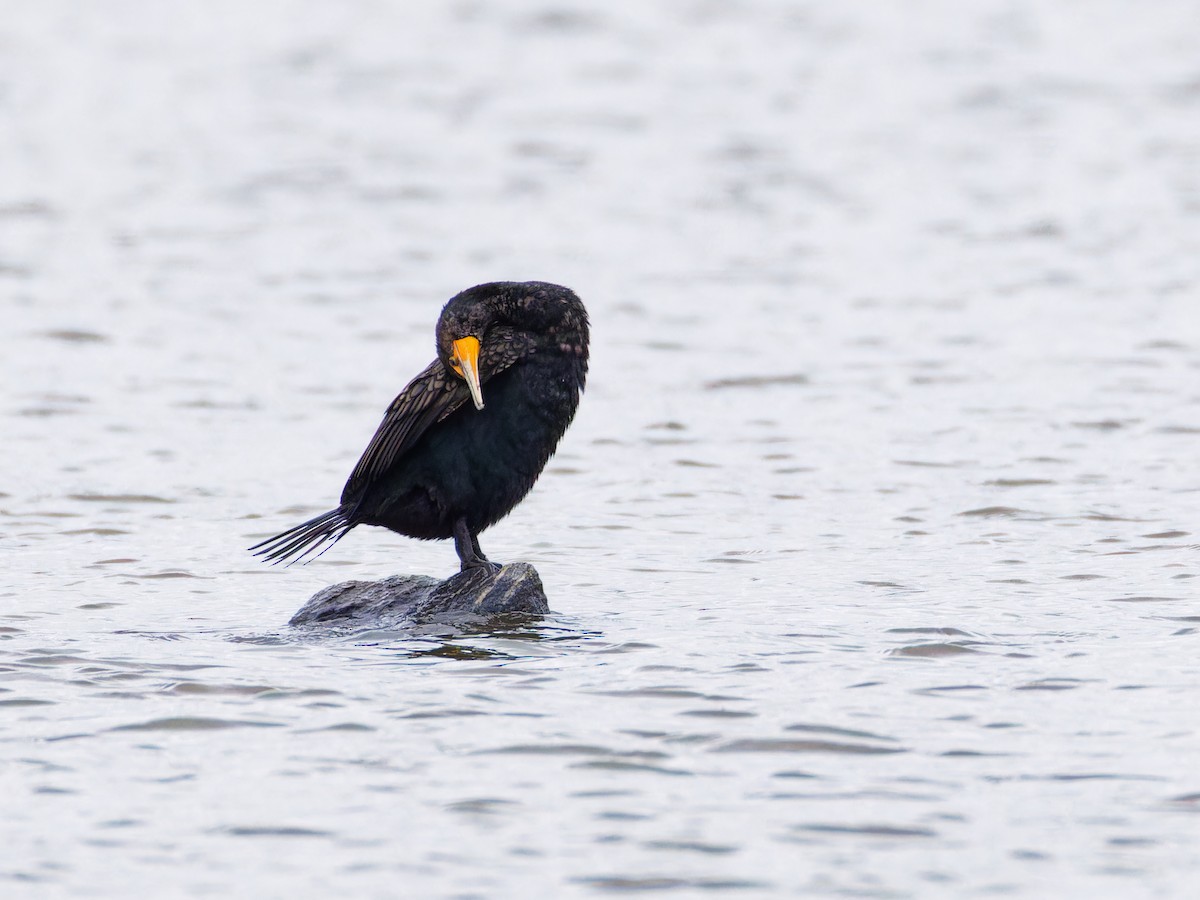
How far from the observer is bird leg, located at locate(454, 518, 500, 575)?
293 inches

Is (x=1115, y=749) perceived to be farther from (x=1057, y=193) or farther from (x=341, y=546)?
(x=1057, y=193)

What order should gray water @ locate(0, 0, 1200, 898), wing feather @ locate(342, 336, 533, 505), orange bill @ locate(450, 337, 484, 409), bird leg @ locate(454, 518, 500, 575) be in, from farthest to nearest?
1. bird leg @ locate(454, 518, 500, 575)
2. wing feather @ locate(342, 336, 533, 505)
3. orange bill @ locate(450, 337, 484, 409)
4. gray water @ locate(0, 0, 1200, 898)

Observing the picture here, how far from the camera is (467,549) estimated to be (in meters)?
7.48

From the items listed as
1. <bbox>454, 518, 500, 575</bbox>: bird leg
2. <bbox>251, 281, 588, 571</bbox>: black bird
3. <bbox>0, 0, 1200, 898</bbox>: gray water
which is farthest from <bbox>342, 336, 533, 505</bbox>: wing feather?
<bbox>0, 0, 1200, 898</bbox>: gray water

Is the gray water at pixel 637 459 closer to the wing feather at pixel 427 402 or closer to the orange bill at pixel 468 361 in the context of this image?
the wing feather at pixel 427 402

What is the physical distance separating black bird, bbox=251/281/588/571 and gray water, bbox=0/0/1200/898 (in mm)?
614

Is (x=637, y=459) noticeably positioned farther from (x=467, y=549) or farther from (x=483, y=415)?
(x=483, y=415)

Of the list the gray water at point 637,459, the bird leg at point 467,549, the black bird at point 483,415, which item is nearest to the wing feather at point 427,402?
the black bird at point 483,415

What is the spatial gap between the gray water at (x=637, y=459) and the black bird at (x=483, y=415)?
61cm

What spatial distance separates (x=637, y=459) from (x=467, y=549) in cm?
367

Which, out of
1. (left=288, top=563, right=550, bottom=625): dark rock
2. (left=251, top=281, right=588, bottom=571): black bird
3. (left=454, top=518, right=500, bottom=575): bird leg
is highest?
(left=251, top=281, right=588, bottom=571): black bird

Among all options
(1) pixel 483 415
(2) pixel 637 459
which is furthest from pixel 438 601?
(2) pixel 637 459

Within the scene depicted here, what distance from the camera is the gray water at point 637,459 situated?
5.07m

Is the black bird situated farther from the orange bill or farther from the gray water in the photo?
the gray water
